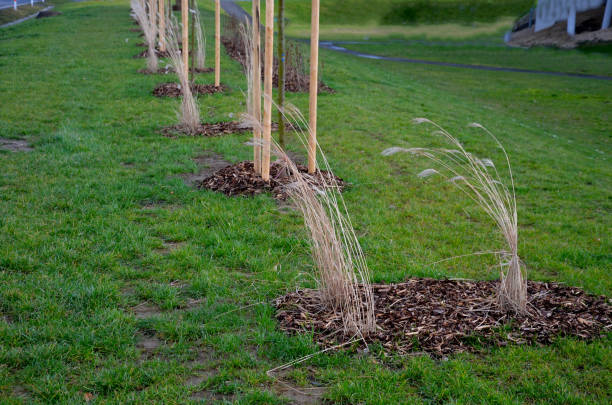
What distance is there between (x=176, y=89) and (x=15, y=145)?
14.0 ft

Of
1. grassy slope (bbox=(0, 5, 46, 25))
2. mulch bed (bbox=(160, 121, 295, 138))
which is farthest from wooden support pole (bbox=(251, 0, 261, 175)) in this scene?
grassy slope (bbox=(0, 5, 46, 25))

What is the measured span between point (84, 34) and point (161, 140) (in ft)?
46.6

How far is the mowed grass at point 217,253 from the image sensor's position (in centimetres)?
310

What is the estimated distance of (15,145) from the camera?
731cm

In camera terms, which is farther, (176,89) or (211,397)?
(176,89)

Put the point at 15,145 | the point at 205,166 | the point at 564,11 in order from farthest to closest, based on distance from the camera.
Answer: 1. the point at 564,11
2. the point at 15,145
3. the point at 205,166

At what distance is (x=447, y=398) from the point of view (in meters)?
3.00

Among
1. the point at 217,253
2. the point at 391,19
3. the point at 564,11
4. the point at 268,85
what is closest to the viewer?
the point at 217,253

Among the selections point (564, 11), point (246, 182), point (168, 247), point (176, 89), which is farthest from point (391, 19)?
point (168, 247)

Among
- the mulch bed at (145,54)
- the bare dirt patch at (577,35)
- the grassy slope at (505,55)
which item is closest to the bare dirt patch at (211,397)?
the mulch bed at (145,54)

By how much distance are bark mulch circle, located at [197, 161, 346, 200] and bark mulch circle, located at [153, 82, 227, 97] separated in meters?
4.89

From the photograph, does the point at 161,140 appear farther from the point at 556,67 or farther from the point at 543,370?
the point at 556,67

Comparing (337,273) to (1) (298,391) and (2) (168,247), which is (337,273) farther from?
(2) (168,247)

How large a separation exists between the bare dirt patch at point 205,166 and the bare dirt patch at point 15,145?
2.13m
